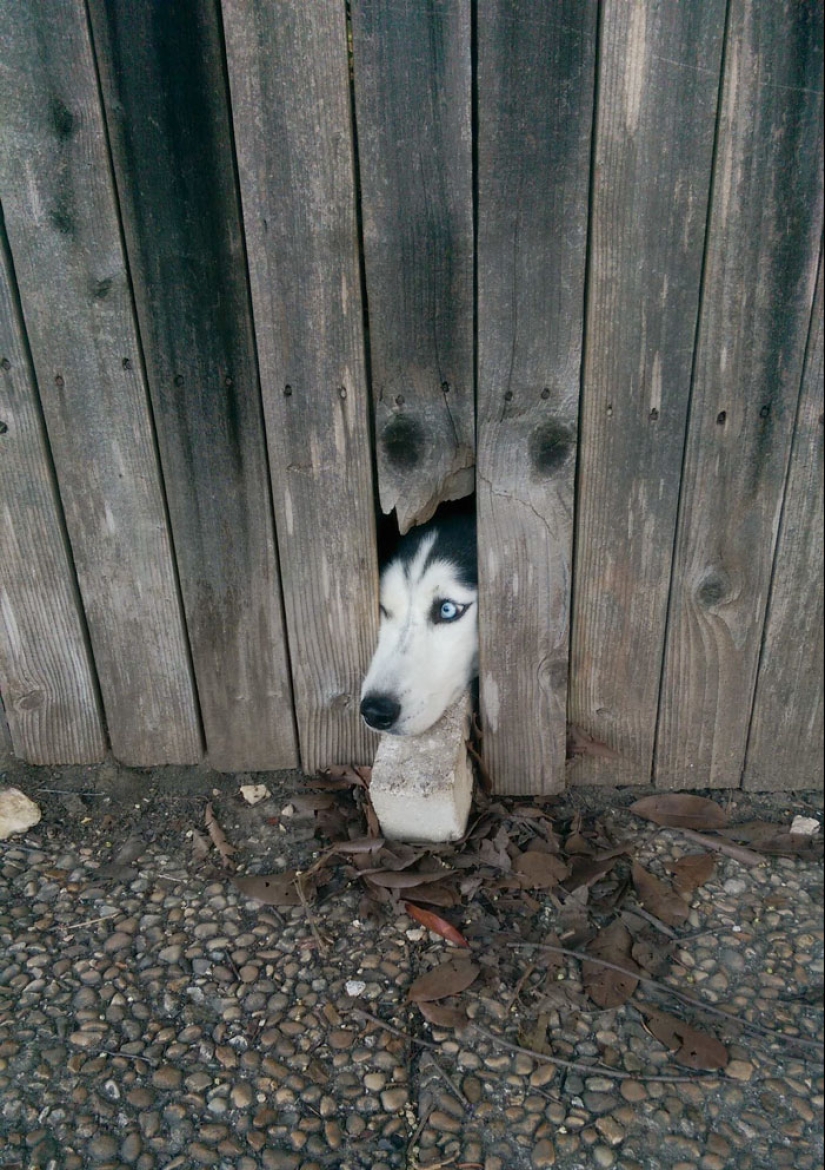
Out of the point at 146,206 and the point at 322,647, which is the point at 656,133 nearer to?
the point at 146,206

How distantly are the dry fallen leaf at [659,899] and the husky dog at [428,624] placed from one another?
686 millimetres

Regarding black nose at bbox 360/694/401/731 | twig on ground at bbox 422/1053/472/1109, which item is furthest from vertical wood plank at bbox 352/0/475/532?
twig on ground at bbox 422/1053/472/1109

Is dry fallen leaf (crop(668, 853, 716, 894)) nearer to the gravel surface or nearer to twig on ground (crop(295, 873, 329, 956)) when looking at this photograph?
the gravel surface

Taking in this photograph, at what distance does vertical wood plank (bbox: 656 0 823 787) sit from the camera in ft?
6.36

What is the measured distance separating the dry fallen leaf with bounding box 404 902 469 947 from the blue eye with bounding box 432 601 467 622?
0.78 meters

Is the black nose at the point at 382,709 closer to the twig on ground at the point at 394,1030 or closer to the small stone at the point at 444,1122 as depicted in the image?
the twig on ground at the point at 394,1030

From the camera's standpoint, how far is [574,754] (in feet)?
8.95

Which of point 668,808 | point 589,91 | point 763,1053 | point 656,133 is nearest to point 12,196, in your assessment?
point 589,91

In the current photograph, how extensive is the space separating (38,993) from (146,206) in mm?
1842

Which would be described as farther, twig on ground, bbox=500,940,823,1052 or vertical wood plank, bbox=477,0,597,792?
twig on ground, bbox=500,940,823,1052

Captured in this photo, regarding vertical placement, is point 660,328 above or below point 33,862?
above

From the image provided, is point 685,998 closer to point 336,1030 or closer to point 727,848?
point 727,848

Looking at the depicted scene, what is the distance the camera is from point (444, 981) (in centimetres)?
215

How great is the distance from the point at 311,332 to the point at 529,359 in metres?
0.53
